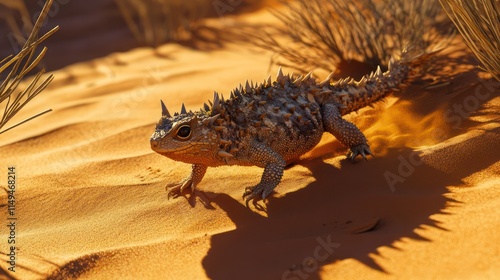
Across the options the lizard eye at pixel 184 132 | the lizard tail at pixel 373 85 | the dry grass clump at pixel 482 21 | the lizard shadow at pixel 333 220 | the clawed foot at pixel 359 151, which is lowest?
the lizard shadow at pixel 333 220

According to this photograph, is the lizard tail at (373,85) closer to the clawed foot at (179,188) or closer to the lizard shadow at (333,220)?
the lizard shadow at (333,220)

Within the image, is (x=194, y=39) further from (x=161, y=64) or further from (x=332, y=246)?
(x=332, y=246)

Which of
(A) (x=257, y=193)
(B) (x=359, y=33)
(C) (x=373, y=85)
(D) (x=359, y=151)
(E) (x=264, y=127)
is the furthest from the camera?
(B) (x=359, y=33)

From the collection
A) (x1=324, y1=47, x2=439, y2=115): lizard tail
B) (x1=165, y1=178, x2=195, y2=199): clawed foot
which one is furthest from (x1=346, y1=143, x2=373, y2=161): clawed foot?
(x1=165, y1=178, x2=195, y2=199): clawed foot

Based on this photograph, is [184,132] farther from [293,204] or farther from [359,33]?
[359,33]

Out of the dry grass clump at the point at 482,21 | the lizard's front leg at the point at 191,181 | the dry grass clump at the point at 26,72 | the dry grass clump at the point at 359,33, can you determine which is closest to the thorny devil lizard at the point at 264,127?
the lizard's front leg at the point at 191,181

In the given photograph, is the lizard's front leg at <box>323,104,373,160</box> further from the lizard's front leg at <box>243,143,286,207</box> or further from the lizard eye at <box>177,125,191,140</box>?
the lizard eye at <box>177,125,191,140</box>

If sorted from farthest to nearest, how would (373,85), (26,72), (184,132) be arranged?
(373,85), (184,132), (26,72)

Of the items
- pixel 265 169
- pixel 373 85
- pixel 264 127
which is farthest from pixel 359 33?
pixel 265 169
